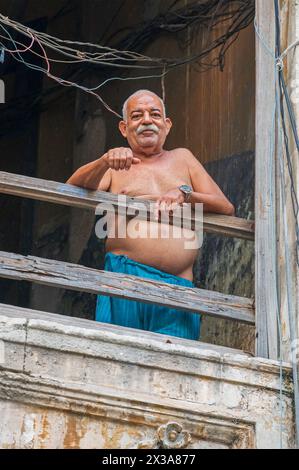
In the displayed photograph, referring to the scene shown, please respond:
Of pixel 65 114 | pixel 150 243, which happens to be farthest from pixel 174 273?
pixel 65 114

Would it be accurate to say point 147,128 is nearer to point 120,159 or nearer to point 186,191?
point 186,191

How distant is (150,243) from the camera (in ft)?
25.3

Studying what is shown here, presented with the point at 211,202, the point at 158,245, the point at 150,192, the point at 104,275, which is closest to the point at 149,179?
the point at 150,192

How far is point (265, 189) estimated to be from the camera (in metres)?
7.48

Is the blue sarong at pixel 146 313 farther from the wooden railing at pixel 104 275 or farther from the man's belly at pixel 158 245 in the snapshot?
the wooden railing at pixel 104 275

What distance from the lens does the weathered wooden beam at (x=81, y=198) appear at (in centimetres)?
728

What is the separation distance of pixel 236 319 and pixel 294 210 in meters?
0.61

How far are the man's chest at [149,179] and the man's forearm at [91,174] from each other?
1.53ft

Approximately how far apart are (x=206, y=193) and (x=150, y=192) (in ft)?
0.98

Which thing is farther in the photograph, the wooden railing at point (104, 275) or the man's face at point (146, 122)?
the man's face at point (146, 122)

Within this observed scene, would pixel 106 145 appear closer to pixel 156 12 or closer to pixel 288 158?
pixel 156 12

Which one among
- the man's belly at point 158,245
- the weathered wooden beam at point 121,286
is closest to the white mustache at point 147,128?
the man's belly at point 158,245

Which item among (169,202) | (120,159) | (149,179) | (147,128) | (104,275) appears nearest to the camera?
(104,275)

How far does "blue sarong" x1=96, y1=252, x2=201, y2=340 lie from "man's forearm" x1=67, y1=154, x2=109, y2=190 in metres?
0.52
